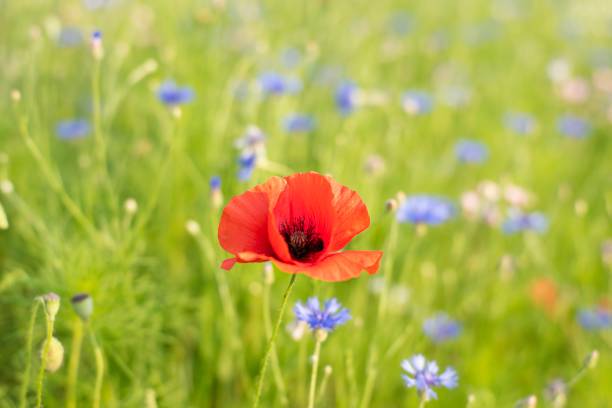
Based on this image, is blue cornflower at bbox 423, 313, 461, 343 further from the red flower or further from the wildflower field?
the red flower

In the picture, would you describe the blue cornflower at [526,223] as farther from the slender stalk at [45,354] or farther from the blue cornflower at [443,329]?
the slender stalk at [45,354]

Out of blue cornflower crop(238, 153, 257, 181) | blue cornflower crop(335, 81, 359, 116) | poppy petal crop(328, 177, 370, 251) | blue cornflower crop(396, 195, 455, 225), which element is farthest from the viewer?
blue cornflower crop(335, 81, 359, 116)

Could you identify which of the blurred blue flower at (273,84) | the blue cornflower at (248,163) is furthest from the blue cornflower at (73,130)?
the blue cornflower at (248,163)

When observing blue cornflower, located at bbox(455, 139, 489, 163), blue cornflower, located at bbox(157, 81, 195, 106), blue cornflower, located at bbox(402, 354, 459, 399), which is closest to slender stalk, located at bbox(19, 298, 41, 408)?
blue cornflower, located at bbox(402, 354, 459, 399)

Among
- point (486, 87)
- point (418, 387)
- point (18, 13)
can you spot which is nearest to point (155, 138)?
point (18, 13)

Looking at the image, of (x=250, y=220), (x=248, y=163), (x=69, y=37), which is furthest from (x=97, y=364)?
(x=69, y=37)

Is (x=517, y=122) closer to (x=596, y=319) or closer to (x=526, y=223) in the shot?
(x=526, y=223)

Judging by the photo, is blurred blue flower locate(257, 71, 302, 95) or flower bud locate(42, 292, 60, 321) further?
blurred blue flower locate(257, 71, 302, 95)
